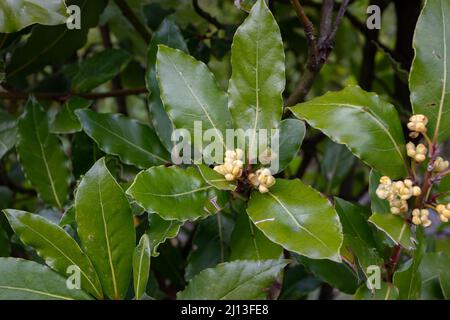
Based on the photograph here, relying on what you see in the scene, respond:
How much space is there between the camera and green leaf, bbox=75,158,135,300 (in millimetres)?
882

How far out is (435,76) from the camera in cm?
90

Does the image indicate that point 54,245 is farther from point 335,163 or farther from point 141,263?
point 335,163

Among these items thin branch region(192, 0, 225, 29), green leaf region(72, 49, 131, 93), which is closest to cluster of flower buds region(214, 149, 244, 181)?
green leaf region(72, 49, 131, 93)

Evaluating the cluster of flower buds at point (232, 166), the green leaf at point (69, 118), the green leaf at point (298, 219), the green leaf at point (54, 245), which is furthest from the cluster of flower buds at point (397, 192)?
the green leaf at point (69, 118)

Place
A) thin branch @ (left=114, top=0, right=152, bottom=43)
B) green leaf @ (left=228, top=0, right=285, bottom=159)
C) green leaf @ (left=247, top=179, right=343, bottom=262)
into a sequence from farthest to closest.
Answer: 1. thin branch @ (left=114, top=0, right=152, bottom=43)
2. green leaf @ (left=228, top=0, right=285, bottom=159)
3. green leaf @ (left=247, top=179, right=343, bottom=262)

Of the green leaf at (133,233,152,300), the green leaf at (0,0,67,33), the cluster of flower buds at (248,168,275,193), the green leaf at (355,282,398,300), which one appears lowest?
the green leaf at (355,282,398,300)

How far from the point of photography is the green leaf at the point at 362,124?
0.86m

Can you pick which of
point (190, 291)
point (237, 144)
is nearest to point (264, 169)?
point (237, 144)

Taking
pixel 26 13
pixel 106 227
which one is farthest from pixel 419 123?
pixel 26 13

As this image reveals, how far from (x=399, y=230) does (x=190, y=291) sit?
1.06 ft

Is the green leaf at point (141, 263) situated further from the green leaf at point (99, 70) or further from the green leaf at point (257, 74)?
the green leaf at point (99, 70)

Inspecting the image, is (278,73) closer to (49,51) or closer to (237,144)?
(237,144)

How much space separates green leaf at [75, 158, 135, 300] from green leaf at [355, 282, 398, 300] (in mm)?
361

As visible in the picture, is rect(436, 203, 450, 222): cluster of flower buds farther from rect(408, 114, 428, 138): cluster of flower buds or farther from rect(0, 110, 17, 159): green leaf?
rect(0, 110, 17, 159): green leaf
